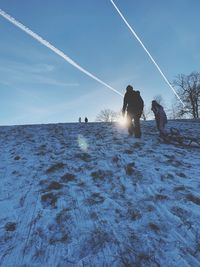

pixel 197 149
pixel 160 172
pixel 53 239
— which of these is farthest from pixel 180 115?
pixel 53 239

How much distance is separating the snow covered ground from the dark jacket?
2979 millimetres

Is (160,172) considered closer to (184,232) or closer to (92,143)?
(184,232)

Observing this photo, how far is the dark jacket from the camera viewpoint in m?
11.4

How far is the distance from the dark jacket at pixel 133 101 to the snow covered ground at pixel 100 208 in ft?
9.77

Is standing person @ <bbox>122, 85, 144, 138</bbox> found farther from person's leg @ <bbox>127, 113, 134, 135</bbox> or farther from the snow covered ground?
the snow covered ground

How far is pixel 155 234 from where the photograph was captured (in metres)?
4.14

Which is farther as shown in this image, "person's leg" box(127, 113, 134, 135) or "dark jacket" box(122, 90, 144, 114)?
"person's leg" box(127, 113, 134, 135)

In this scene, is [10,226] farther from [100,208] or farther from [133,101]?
[133,101]

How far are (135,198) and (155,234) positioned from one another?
1320 millimetres

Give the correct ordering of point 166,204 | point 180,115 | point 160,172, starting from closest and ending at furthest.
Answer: point 166,204, point 160,172, point 180,115

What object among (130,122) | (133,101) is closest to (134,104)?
(133,101)

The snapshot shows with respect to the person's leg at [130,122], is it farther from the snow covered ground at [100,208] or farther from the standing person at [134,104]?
the snow covered ground at [100,208]

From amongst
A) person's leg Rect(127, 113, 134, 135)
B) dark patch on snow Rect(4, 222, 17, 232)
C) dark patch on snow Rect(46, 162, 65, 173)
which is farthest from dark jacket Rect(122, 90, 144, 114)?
dark patch on snow Rect(4, 222, 17, 232)

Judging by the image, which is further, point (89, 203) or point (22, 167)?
point (22, 167)
